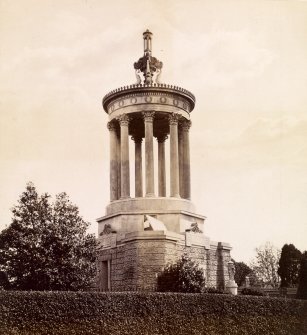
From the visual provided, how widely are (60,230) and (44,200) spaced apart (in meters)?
1.68

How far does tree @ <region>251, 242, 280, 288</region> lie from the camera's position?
242 ft

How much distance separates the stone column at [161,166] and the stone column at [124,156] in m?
4.83

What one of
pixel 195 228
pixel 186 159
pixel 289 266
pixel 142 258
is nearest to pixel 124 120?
pixel 186 159

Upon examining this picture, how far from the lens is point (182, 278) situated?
27.8 metres

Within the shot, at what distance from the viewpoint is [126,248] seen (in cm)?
3222

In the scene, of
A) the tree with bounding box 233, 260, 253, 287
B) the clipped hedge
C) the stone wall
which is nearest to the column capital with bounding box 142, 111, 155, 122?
the stone wall

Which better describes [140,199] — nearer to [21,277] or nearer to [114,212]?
[114,212]

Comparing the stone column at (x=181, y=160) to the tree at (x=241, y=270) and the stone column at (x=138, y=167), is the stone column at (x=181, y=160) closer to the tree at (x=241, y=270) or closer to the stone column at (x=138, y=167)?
the stone column at (x=138, y=167)

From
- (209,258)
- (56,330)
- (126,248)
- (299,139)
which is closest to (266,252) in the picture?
(209,258)

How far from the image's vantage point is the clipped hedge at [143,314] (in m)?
18.5

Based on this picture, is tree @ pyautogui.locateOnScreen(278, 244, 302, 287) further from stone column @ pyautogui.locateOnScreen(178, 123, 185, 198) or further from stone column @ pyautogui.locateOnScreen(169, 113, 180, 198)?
stone column @ pyautogui.locateOnScreen(169, 113, 180, 198)

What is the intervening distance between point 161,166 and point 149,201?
6.69 meters

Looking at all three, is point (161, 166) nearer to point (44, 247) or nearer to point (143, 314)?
point (44, 247)

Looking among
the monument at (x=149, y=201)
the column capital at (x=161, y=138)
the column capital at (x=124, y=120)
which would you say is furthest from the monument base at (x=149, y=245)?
the column capital at (x=161, y=138)
